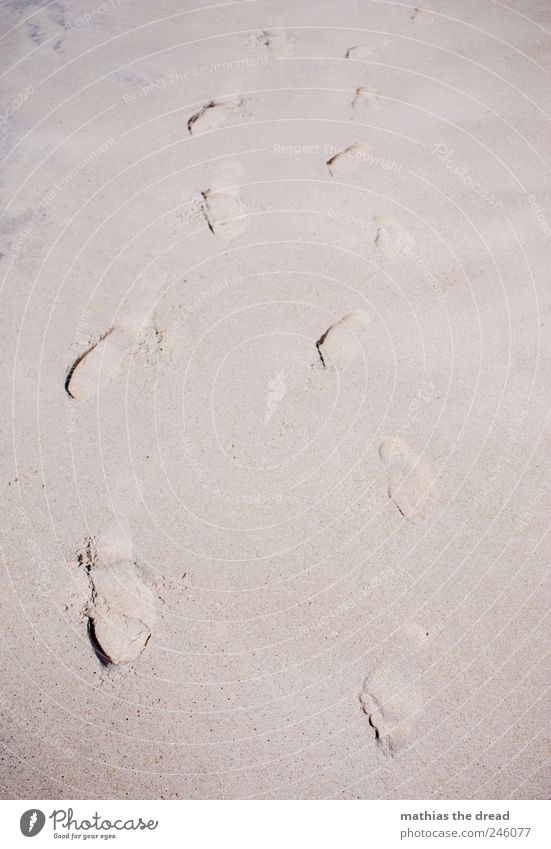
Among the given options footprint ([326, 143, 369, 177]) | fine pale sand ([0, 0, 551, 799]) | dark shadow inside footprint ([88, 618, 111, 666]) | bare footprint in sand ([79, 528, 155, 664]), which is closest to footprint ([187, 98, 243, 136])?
fine pale sand ([0, 0, 551, 799])

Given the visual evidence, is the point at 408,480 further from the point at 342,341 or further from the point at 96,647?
the point at 96,647

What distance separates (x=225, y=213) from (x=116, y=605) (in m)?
2.93

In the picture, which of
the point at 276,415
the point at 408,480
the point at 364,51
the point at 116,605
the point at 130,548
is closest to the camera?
the point at 116,605

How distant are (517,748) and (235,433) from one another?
8.17ft

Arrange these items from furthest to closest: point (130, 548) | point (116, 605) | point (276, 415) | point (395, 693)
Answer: point (276, 415) → point (130, 548) → point (116, 605) → point (395, 693)

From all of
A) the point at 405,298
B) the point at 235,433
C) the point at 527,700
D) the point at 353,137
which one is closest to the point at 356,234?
the point at 405,298

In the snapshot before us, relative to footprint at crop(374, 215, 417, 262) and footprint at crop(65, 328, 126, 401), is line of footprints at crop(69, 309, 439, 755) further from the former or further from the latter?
footprint at crop(374, 215, 417, 262)

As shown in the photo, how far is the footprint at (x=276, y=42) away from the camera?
5395mm

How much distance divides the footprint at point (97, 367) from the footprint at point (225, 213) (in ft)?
3.65

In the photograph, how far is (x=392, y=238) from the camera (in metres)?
4.57

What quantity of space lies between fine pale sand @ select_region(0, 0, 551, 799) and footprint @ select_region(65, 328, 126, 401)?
0.02 m

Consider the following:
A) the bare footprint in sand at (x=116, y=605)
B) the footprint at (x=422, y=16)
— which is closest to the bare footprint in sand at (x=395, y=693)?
the bare footprint in sand at (x=116, y=605)

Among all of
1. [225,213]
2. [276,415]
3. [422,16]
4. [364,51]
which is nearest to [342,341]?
[276,415]

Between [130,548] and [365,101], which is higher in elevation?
[365,101]
